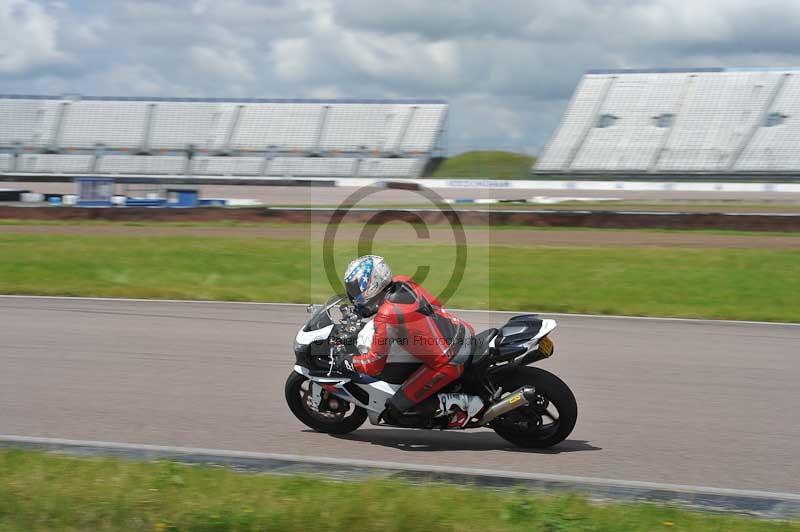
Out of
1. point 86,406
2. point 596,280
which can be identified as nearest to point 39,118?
point 596,280

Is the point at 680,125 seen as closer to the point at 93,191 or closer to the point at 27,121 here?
the point at 93,191

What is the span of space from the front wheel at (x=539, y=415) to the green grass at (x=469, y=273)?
25.3ft

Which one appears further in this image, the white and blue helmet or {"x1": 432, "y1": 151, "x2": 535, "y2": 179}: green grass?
{"x1": 432, "y1": 151, "x2": 535, "y2": 179}: green grass

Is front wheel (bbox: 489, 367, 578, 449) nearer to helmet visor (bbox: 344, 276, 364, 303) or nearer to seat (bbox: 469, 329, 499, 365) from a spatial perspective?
seat (bbox: 469, 329, 499, 365)

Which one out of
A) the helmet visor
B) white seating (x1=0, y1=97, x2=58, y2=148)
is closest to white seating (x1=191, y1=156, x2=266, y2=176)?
white seating (x1=0, y1=97, x2=58, y2=148)

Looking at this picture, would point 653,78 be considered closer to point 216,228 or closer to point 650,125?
point 650,125

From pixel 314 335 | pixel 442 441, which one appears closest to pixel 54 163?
pixel 314 335

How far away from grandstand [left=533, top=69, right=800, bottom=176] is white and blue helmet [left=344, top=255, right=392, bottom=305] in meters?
41.4

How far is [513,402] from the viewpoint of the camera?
21.3 feet

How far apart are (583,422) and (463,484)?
7.78 feet

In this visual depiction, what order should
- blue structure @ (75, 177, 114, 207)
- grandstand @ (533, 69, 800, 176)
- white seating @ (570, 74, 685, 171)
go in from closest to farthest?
1. blue structure @ (75, 177, 114, 207)
2. grandstand @ (533, 69, 800, 176)
3. white seating @ (570, 74, 685, 171)

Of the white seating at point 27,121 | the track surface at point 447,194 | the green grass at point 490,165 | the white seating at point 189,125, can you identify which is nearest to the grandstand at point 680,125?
the green grass at point 490,165

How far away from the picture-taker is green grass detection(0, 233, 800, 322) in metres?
15.3

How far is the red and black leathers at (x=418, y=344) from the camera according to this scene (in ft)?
21.4
